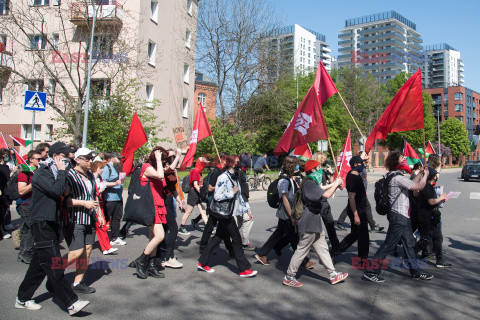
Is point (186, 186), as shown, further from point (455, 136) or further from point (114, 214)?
point (455, 136)

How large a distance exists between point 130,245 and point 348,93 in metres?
53.2

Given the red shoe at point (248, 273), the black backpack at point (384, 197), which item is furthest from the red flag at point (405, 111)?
the red shoe at point (248, 273)

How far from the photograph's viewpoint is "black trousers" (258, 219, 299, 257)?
595cm

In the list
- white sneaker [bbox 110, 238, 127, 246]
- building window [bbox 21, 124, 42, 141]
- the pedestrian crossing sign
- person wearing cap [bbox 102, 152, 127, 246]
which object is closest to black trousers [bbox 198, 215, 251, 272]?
A: white sneaker [bbox 110, 238, 127, 246]

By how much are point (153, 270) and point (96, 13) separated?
53.4 ft

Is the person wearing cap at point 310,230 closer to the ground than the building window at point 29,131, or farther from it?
closer to the ground

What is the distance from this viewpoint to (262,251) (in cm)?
624

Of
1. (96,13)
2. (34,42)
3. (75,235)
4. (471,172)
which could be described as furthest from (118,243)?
(471,172)

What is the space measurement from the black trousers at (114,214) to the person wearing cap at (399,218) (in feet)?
15.4

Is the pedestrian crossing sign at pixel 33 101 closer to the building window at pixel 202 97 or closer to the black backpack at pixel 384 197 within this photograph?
the black backpack at pixel 384 197

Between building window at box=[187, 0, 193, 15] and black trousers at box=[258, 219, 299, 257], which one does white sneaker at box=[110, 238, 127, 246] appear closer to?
black trousers at box=[258, 219, 299, 257]

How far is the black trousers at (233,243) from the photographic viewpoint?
5586 mm

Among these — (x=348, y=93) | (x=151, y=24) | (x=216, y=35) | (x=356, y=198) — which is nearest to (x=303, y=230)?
(x=356, y=198)

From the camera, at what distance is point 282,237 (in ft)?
20.5
